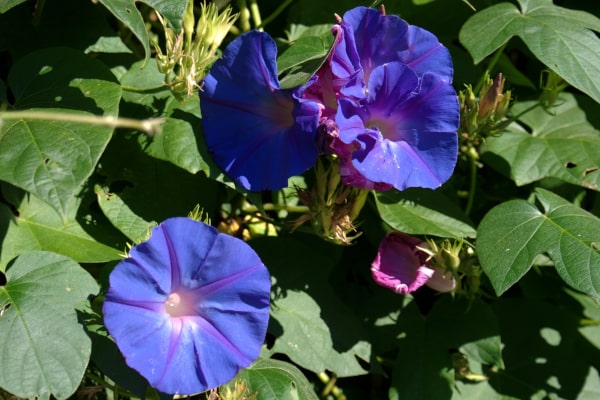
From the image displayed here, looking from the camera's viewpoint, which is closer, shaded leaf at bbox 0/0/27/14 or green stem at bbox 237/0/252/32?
shaded leaf at bbox 0/0/27/14

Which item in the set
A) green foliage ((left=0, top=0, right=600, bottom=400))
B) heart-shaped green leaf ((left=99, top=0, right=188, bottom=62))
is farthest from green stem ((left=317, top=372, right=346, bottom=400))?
heart-shaped green leaf ((left=99, top=0, right=188, bottom=62))

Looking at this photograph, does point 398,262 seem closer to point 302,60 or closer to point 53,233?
point 302,60

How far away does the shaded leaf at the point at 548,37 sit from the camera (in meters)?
1.88

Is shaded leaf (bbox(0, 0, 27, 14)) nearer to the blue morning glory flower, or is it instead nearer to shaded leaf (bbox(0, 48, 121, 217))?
shaded leaf (bbox(0, 48, 121, 217))

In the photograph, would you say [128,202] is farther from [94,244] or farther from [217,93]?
[217,93]

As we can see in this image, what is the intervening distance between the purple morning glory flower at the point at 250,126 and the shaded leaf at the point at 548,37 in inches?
17.8

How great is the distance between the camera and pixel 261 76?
5.46 feet

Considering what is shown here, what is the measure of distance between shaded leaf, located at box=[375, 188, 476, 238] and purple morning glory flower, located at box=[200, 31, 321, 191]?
303mm

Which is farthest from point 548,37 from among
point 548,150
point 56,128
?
point 56,128

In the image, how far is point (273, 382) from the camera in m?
1.70

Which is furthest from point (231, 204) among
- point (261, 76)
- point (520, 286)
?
point (520, 286)

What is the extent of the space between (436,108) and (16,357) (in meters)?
0.91

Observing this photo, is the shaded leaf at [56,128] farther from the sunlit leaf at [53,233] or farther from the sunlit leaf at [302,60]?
the sunlit leaf at [302,60]

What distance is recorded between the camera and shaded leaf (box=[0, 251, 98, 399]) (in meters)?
1.47
